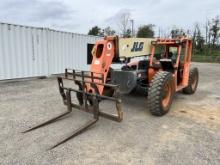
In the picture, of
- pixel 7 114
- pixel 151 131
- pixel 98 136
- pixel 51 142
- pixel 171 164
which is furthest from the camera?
pixel 7 114

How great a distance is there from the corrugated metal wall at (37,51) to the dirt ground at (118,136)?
4.04m

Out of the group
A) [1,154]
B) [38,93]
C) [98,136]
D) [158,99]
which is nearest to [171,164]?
[98,136]

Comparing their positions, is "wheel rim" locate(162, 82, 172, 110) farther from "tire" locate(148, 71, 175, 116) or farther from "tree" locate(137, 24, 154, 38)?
"tree" locate(137, 24, 154, 38)

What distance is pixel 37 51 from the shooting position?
421 inches

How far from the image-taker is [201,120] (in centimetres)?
490

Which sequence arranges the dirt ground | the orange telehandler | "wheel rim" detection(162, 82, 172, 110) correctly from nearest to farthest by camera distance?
the dirt ground → the orange telehandler → "wheel rim" detection(162, 82, 172, 110)

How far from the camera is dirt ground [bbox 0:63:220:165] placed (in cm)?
327

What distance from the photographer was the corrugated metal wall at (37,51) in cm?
956

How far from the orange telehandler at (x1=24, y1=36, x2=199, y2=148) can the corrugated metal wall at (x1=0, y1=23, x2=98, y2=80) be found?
5441 mm

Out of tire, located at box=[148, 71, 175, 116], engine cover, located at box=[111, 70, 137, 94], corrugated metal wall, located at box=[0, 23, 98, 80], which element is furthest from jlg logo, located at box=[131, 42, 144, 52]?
corrugated metal wall, located at box=[0, 23, 98, 80]

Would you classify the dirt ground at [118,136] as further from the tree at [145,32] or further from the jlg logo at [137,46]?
the tree at [145,32]

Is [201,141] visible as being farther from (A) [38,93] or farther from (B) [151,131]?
(A) [38,93]

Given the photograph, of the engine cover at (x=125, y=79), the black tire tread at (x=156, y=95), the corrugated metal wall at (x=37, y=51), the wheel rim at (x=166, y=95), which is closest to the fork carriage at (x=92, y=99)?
the engine cover at (x=125, y=79)

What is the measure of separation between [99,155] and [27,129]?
1.71 metres
